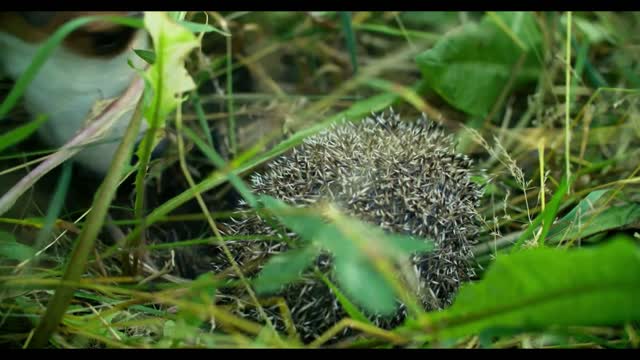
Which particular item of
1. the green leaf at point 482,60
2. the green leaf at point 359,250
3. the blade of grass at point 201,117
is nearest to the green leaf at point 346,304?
the green leaf at point 359,250

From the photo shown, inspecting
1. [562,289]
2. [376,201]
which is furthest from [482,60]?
[562,289]

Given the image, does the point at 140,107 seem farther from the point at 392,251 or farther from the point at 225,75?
the point at 225,75

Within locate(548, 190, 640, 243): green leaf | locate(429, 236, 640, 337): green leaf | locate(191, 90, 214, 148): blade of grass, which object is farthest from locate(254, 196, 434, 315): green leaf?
locate(191, 90, 214, 148): blade of grass

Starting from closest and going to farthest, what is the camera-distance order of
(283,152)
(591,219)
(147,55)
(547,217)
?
(147,55) → (547,217) → (591,219) → (283,152)

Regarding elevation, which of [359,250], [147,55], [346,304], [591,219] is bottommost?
[591,219]

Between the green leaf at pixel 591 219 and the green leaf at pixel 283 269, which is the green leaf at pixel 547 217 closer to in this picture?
the green leaf at pixel 591 219

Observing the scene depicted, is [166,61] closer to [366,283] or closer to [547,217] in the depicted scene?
[366,283]
